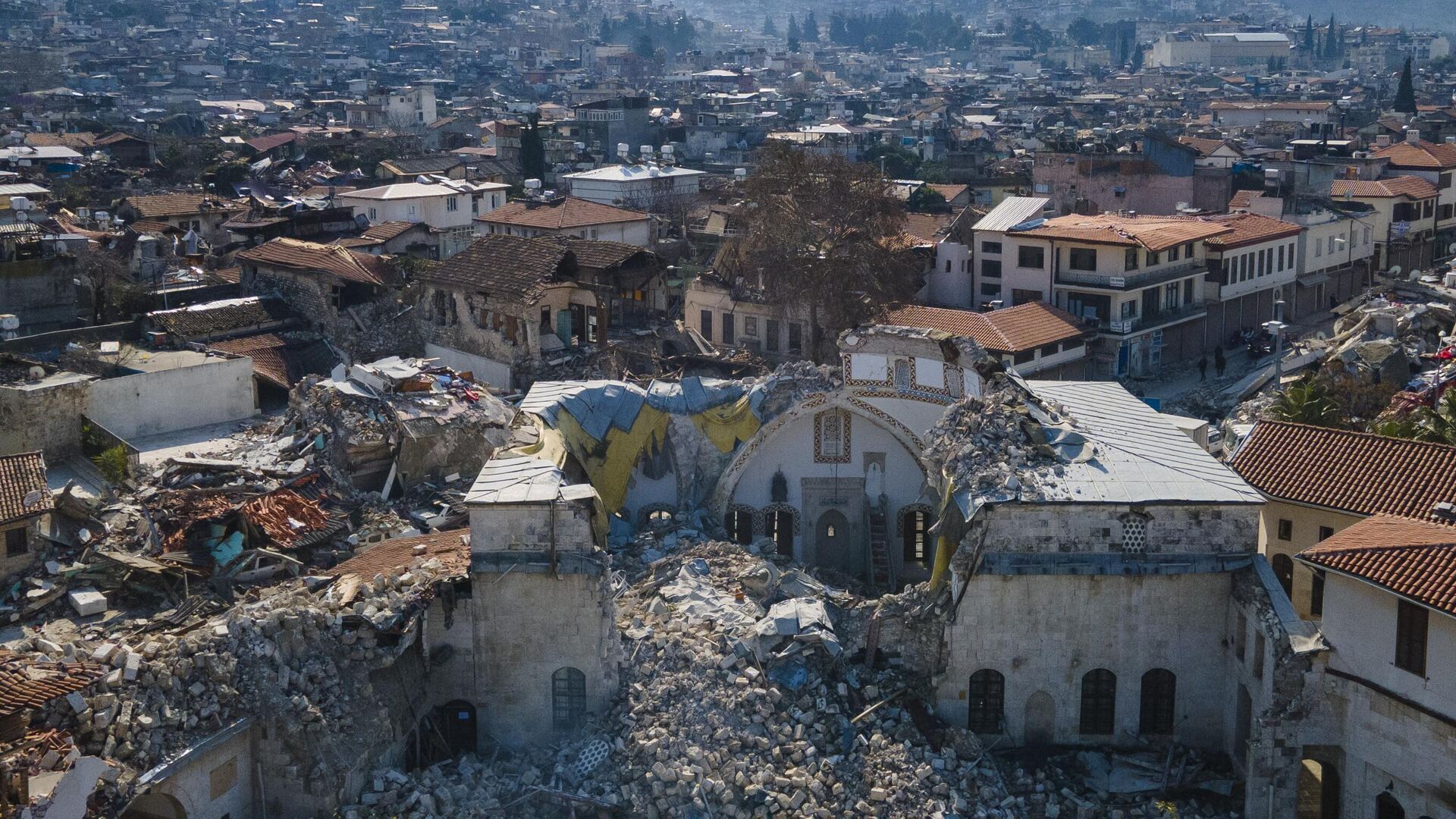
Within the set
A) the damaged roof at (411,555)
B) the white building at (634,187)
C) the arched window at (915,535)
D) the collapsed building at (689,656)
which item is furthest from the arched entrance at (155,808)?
the white building at (634,187)

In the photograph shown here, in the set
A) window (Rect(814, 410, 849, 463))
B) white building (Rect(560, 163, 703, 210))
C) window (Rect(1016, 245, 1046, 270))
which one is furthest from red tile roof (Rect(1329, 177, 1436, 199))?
window (Rect(814, 410, 849, 463))

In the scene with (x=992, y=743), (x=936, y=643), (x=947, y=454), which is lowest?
(x=992, y=743)

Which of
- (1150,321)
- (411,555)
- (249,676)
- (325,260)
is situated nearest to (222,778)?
(249,676)

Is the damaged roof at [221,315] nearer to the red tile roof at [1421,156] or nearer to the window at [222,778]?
the window at [222,778]

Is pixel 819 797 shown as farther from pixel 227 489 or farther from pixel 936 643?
pixel 227 489

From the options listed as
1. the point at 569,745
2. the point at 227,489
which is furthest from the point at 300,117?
the point at 569,745

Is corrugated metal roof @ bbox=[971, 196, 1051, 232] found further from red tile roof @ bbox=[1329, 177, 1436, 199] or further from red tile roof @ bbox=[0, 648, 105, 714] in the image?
red tile roof @ bbox=[0, 648, 105, 714]

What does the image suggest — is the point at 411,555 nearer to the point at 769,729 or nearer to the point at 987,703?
the point at 769,729
